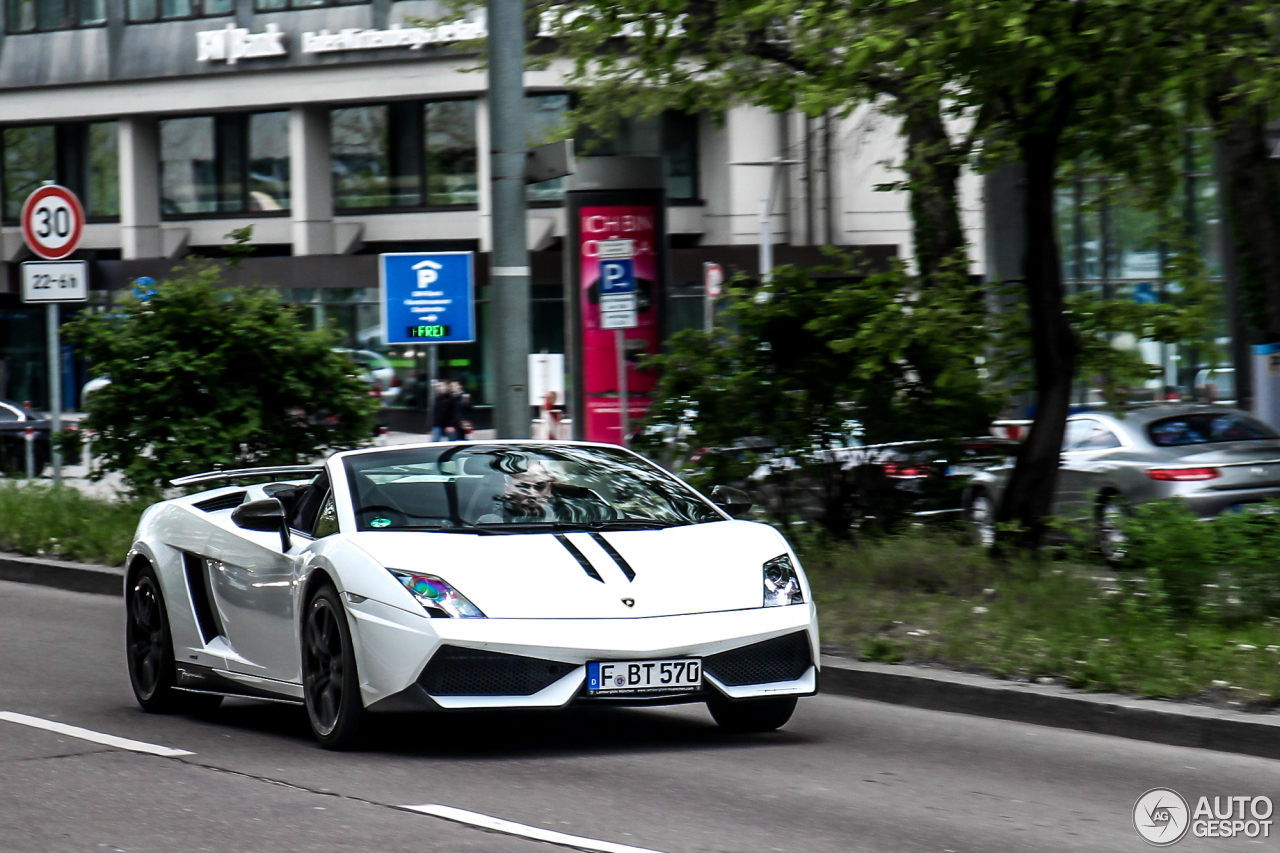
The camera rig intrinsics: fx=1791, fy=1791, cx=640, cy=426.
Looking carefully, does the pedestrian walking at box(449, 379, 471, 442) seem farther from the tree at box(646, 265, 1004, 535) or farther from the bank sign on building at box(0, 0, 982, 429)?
the tree at box(646, 265, 1004, 535)

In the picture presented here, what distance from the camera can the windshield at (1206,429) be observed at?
52.6 feet

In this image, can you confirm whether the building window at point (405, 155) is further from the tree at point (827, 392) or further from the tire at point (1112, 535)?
the tire at point (1112, 535)

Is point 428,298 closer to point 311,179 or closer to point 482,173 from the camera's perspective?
point 482,173

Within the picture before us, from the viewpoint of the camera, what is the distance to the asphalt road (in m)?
5.69

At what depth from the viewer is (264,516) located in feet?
25.2

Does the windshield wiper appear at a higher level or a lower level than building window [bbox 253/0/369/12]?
lower

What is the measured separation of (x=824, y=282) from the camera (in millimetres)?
12477

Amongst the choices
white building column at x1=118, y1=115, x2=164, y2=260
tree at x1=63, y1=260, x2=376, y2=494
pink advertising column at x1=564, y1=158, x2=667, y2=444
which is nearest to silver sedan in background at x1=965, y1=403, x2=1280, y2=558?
pink advertising column at x1=564, y1=158, x2=667, y2=444

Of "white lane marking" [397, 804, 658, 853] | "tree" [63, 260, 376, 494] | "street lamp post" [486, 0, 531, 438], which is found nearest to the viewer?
"white lane marking" [397, 804, 658, 853]

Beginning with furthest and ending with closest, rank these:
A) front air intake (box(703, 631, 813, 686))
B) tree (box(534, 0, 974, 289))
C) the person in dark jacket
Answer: the person in dark jacket, tree (box(534, 0, 974, 289)), front air intake (box(703, 631, 813, 686))

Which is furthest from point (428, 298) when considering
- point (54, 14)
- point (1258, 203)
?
point (54, 14)

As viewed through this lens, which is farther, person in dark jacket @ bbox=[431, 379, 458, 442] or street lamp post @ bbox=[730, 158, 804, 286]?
person in dark jacket @ bbox=[431, 379, 458, 442]

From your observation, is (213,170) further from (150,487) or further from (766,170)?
(150,487)

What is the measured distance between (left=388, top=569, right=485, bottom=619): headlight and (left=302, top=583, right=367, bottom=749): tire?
1.18 ft
